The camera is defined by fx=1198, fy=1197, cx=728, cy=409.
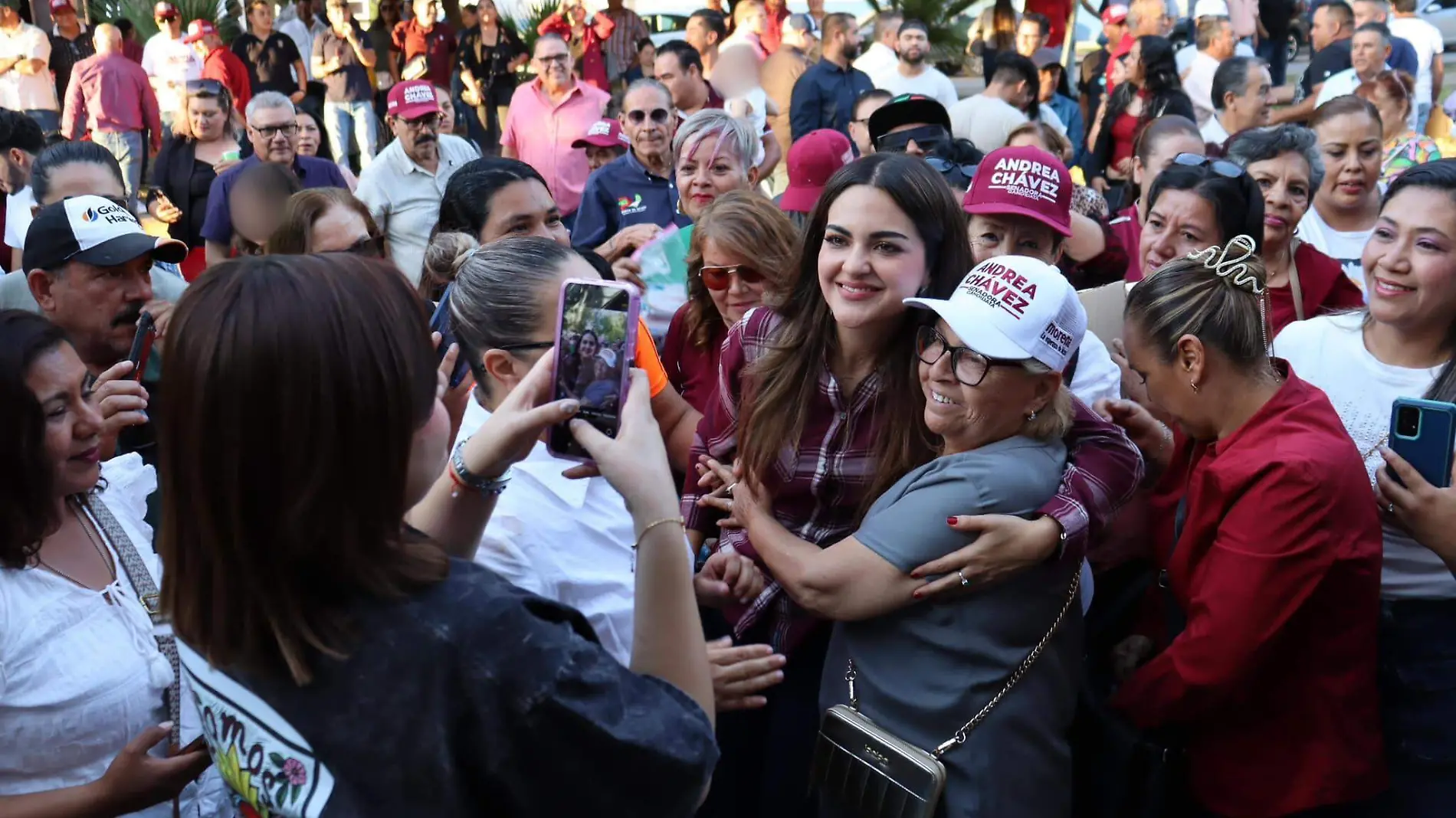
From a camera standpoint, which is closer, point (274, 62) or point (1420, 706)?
point (1420, 706)

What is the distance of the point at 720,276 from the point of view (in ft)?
10.8

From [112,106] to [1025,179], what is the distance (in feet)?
29.7

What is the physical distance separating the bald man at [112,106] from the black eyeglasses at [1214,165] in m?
8.87

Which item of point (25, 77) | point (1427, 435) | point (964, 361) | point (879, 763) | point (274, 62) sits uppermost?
point (964, 361)

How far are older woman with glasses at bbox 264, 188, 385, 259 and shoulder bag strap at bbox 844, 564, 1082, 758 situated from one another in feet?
7.85

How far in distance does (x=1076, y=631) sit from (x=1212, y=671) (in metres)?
Result: 0.25

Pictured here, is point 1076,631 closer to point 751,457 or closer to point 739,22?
point 751,457

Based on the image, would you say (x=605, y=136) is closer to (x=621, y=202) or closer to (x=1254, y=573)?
(x=621, y=202)

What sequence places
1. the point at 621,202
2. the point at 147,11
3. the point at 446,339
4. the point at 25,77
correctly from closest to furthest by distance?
the point at 446,339
the point at 621,202
the point at 25,77
the point at 147,11

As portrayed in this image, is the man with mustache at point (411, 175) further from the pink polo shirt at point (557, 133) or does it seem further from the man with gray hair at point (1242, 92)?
the man with gray hair at point (1242, 92)

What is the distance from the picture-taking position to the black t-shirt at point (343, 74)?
1149 centimetres

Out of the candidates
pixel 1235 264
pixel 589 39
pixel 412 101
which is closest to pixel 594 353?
pixel 1235 264

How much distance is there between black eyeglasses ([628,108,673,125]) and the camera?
230 inches

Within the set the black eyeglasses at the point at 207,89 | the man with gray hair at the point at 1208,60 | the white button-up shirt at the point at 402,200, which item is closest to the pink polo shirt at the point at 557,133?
the white button-up shirt at the point at 402,200
